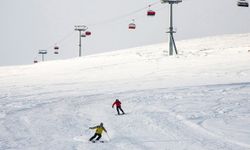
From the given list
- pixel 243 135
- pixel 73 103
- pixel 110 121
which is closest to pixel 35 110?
pixel 73 103

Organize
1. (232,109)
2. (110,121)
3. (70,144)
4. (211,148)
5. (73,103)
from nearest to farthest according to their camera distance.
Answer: (211,148) < (70,144) < (110,121) < (232,109) < (73,103)

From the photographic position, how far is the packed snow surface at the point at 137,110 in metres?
14.6

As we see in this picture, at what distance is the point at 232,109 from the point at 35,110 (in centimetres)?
889

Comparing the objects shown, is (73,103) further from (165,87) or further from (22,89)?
(22,89)

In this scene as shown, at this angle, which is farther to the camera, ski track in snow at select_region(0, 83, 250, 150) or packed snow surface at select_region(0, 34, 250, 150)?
packed snow surface at select_region(0, 34, 250, 150)

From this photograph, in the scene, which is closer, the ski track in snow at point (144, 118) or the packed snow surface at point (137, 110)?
the ski track in snow at point (144, 118)

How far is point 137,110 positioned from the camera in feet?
65.4

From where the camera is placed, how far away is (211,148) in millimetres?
13359

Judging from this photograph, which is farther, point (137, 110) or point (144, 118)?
point (137, 110)

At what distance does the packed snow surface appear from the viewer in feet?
47.9

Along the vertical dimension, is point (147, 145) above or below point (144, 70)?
below

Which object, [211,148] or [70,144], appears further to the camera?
[70,144]

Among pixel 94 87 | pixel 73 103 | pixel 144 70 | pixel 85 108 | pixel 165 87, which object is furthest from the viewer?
pixel 144 70

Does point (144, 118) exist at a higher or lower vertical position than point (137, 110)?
lower
